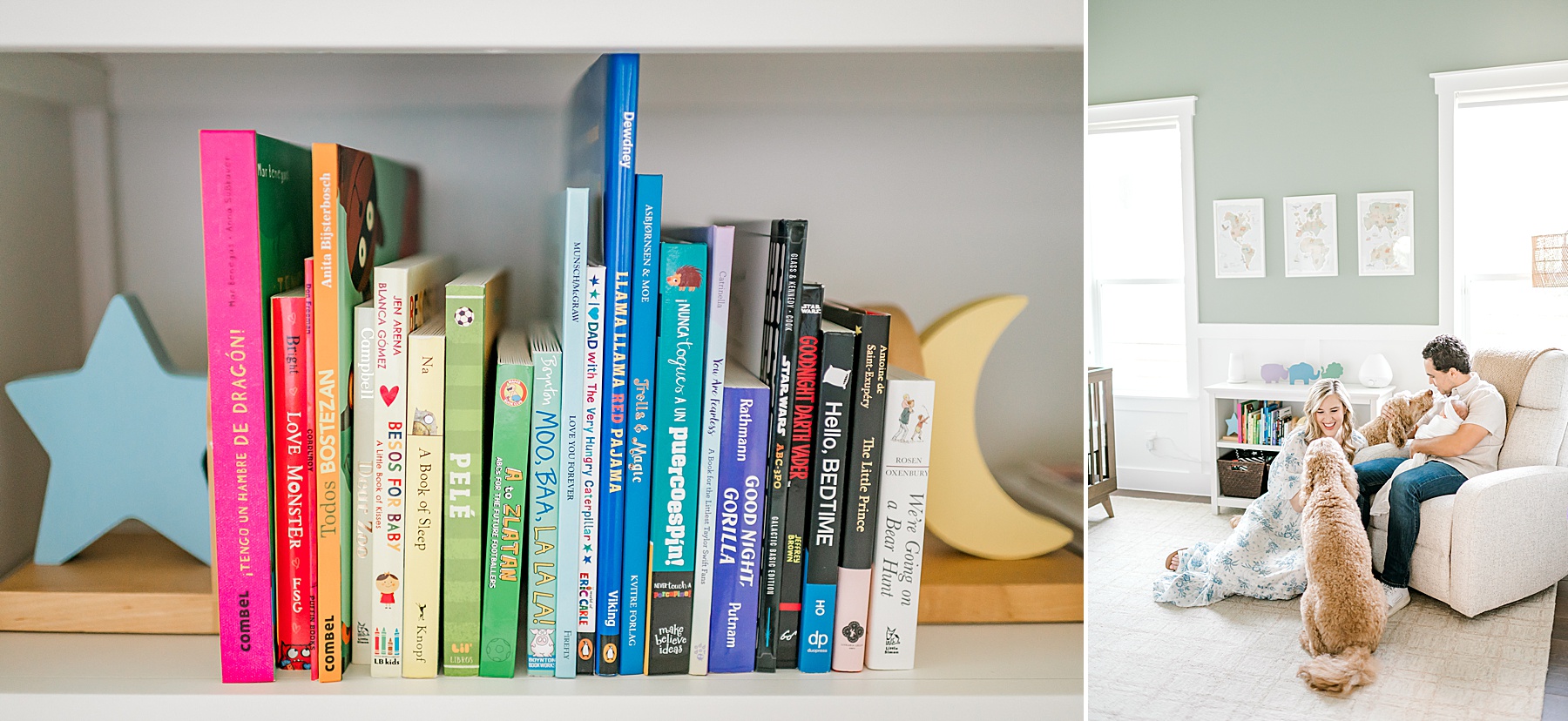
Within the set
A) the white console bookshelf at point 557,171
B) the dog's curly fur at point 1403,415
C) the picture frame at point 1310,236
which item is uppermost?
the picture frame at point 1310,236

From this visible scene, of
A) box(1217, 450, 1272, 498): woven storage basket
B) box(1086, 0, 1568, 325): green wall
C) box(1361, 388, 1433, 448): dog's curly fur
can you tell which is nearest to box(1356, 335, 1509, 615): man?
box(1361, 388, 1433, 448): dog's curly fur

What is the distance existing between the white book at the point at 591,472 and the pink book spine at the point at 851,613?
0.16 m

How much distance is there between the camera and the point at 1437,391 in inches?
157

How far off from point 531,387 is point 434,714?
0.21 metres

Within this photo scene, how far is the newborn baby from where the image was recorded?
12.1 feet

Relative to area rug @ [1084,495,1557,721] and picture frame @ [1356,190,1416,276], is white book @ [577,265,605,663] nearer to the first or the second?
area rug @ [1084,495,1557,721]

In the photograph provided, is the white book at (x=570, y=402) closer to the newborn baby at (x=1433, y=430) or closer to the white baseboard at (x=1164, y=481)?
the newborn baby at (x=1433, y=430)

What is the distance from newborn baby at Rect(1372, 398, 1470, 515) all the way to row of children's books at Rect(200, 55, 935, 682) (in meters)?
3.74

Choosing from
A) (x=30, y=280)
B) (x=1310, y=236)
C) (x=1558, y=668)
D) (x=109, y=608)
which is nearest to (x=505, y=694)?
(x=109, y=608)

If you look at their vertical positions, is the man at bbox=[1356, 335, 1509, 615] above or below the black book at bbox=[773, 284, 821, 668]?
below

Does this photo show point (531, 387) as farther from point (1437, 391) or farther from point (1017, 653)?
point (1437, 391)

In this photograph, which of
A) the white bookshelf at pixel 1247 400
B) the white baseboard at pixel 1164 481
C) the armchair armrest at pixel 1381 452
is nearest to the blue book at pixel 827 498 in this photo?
the armchair armrest at pixel 1381 452

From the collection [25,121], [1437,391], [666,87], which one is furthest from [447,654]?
[1437,391]

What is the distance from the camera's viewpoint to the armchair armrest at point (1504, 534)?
3330 millimetres
